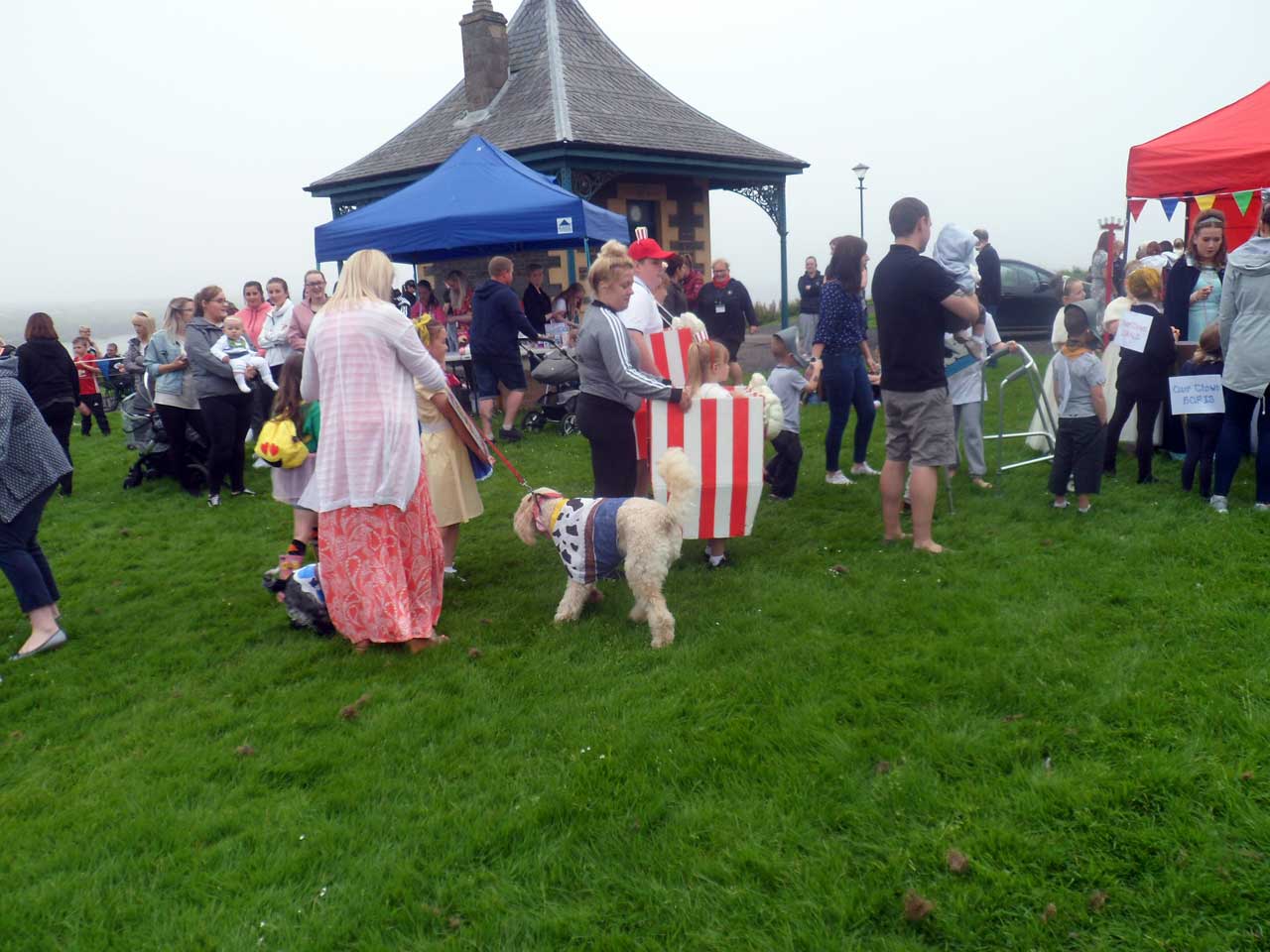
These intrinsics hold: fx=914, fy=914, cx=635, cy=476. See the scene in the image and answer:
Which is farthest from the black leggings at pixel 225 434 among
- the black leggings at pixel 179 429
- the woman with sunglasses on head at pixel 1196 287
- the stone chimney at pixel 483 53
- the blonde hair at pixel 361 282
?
the stone chimney at pixel 483 53

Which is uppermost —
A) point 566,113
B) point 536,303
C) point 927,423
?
point 566,113

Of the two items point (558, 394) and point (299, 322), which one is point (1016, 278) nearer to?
point (558, 394)

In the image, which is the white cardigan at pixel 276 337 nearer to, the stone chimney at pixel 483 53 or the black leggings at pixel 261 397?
the black leggings at pixel 261 397

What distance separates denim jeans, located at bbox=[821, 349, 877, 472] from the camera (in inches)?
300

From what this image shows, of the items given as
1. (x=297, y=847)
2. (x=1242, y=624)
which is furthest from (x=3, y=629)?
(x=1242, y=624)

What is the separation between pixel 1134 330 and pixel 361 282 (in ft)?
19.3

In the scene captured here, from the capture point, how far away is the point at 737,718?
3.84m

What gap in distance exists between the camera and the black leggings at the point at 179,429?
30.2 ft

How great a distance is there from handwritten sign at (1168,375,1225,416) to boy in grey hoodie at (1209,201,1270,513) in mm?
249

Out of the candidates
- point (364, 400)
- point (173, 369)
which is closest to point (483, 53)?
point (173, 369)

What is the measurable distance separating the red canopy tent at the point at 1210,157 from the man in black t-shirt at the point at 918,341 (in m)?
4.05

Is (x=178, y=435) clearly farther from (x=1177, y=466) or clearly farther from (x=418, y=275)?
(x=418, y=275)

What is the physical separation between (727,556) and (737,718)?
2281mm

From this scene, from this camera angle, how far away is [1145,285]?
7.17 meters
